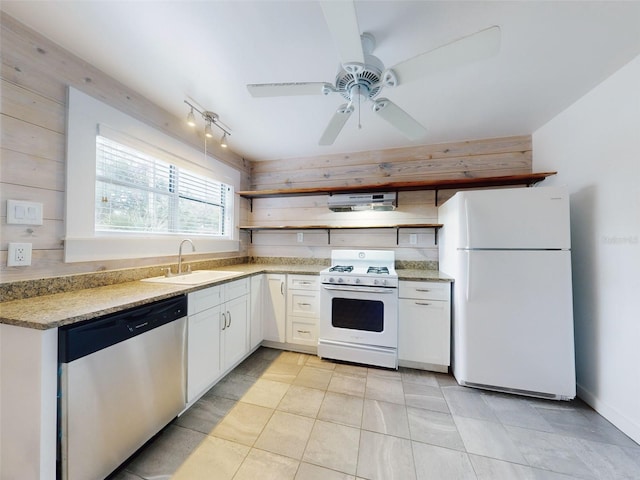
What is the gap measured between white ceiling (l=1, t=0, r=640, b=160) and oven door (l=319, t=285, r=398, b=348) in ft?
5.40

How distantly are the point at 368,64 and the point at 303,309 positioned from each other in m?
2.18

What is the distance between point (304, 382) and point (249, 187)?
2522mm

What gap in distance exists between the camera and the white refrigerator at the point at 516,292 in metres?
1.81

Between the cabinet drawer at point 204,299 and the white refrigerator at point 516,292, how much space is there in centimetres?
201

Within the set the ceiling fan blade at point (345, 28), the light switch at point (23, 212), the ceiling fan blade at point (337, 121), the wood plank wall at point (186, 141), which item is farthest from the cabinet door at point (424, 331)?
the light switch at point (23, 212)

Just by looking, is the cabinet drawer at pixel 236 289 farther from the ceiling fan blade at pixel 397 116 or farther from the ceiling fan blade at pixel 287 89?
the ceiling fan blade at pixel 397 116

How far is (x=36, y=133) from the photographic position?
4.44 feet

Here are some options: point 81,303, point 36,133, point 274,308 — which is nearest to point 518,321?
point 274,308

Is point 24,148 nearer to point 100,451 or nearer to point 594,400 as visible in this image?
point 100,451

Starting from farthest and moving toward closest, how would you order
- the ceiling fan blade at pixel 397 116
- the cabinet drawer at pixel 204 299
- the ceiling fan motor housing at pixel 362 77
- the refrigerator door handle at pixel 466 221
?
the refrigerator door handle at pixel 466 221
the cabinet drawer at pixel 204 299
the ceiling fan blade at pixel 397 116
the ceiling fan motor housing at pixel 362 77

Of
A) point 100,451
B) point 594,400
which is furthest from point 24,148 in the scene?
point 594,400

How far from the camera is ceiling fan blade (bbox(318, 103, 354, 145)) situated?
4.84 feet

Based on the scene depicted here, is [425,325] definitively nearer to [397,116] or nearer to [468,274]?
[468,274]

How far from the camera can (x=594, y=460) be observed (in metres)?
1.35
